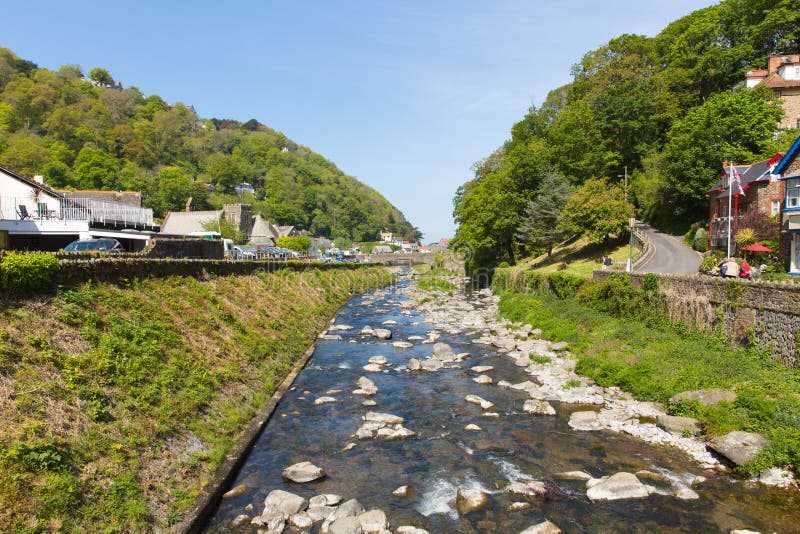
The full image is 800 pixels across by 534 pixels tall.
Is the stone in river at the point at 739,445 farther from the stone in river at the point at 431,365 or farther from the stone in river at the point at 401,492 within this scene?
the stone in river at the point at 431,365

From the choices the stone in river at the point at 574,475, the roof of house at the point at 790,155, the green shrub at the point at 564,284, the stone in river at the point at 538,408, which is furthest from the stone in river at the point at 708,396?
the roof of house at the point at 790,155

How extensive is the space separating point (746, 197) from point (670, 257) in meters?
7.94

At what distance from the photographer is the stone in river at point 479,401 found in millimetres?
18906

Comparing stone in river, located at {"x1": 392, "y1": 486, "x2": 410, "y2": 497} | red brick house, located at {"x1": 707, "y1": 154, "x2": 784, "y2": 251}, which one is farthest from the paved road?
→ stone in river, located at {"x1": 392, "y1": 486, "x2": 410, "y2": 497}

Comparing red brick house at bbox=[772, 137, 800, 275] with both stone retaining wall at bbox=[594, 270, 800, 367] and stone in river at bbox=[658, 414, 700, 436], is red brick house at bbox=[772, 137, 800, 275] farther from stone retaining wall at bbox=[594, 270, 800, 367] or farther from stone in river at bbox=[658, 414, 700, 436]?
stone in river at bbox=[658, 414, 700, 436]

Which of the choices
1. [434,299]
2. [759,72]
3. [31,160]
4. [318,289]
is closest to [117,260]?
[318,289]

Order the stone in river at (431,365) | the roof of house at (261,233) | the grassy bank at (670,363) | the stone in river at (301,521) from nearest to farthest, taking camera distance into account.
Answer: the stone in river at (301,521)
the grassy bank at (670,363)
the stone in river at (431,365)
the roof of house at (261,233)

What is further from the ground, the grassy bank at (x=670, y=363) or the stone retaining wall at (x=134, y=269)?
the stone retaining wall at (x=134, y=269)

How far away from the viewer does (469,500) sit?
39.1 ft

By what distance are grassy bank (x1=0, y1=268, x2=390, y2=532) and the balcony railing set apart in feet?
56.3

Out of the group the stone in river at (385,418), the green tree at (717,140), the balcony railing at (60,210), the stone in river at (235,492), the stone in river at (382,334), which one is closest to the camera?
the stone in river at (235,492)

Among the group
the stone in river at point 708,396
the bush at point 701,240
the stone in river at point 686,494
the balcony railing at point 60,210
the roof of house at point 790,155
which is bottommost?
the stone in river at point 686,494

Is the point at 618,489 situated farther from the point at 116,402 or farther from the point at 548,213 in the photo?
the point at 548,213

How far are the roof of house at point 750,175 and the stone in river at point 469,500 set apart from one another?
119ft
